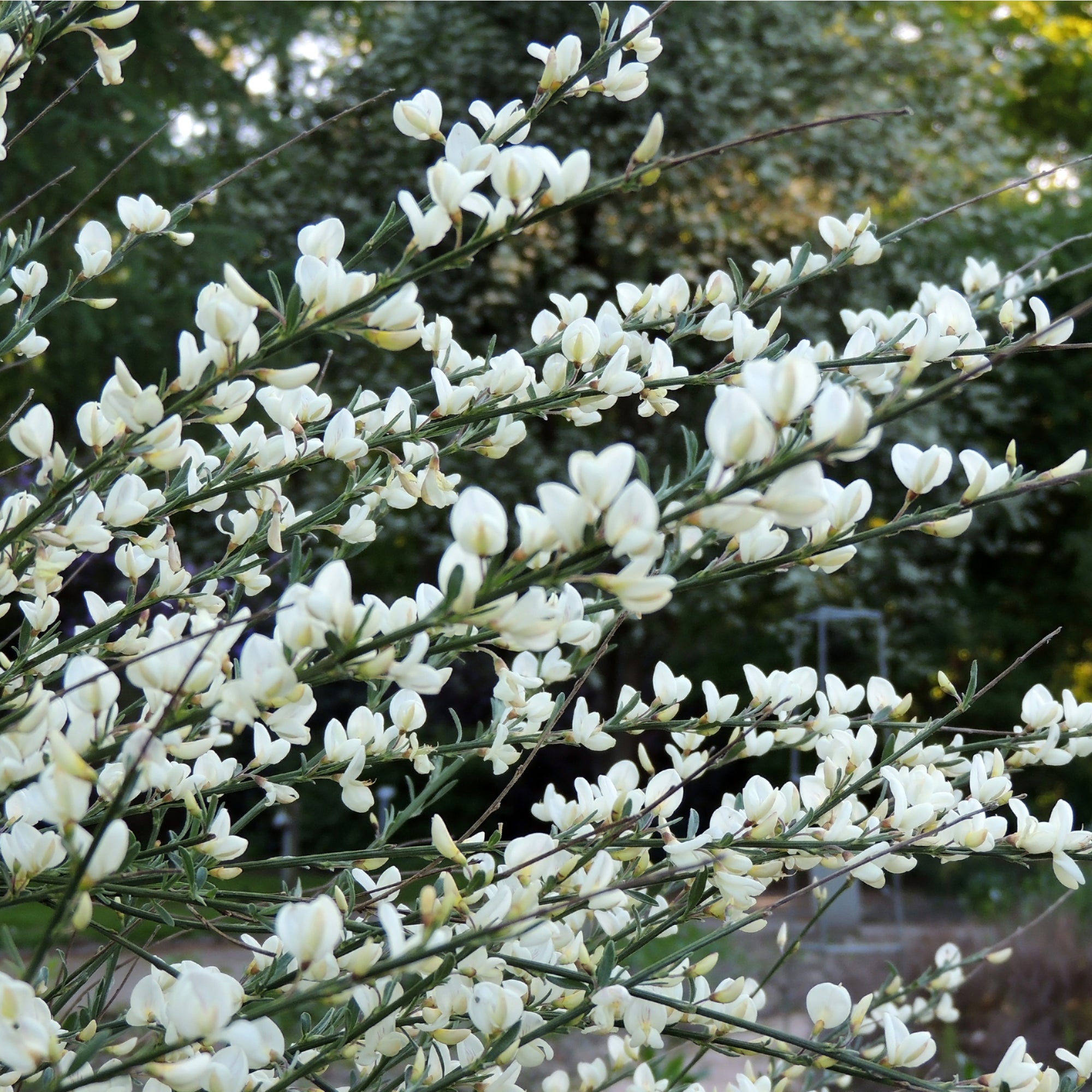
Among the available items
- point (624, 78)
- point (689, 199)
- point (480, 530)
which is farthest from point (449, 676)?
point (689, 199)

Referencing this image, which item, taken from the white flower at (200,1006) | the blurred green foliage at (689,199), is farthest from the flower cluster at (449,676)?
the blurred green foliage at (689,199)

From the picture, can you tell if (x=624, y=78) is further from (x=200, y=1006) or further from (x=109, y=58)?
(x=200, y=1006)

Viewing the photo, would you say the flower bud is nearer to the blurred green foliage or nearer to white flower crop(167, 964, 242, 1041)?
white flower crop(167, 964, 242, 1041)

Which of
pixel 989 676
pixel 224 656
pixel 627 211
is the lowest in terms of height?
pixel 989 676

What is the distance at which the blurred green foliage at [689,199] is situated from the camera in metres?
6.96

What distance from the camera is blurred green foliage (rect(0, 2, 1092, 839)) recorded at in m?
6.96

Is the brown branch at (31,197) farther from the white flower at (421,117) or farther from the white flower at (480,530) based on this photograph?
the white flower at (480,530)

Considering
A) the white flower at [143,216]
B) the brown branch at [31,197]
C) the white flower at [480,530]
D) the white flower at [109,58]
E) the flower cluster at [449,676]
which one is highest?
the white flower at [109,58]

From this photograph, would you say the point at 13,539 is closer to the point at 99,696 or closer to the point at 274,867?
the point at 99,696

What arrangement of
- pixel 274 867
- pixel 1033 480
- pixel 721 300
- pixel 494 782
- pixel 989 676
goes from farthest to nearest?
pixel 494 782, pixel 989 676, pixel 721 300, pixel 274 867, pixel 1033 480

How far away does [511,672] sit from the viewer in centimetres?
106

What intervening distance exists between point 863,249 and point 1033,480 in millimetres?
477

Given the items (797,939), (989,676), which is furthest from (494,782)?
(797,939)

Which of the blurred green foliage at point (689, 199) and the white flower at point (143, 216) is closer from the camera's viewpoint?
the white flower at point (143, 216)
